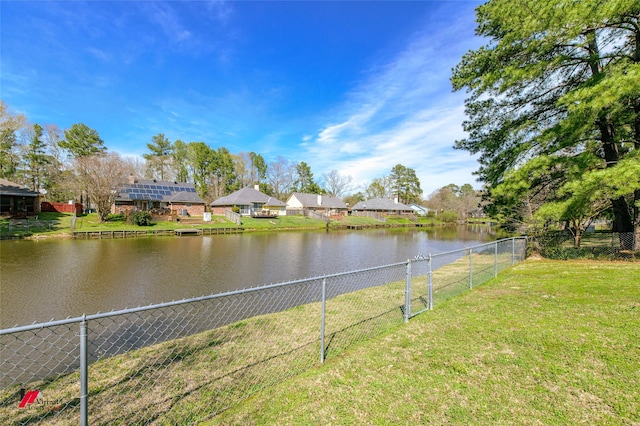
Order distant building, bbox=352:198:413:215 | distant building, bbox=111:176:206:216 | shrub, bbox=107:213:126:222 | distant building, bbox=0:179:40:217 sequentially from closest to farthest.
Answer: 1. distant building, bbox=0:179:40:217
2. shrub, bbox=107:213:126:222
3. distant building, bbox=111:176:206:216
4. distant building, bbox=352:198:413:215

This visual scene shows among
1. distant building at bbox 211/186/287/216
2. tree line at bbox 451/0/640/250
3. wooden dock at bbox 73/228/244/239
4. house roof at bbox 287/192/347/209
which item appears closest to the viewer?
tree line at bbox 451/0/640/250

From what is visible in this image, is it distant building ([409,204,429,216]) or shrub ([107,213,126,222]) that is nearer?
shrub ([107,213,126,222])

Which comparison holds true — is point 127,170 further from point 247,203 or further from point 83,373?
point 83,373

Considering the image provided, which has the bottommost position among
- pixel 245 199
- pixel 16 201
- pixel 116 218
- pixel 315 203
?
pixel 116 218

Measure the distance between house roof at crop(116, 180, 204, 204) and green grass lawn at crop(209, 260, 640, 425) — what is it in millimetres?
42872

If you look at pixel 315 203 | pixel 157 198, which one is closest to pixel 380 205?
pixel 315 203

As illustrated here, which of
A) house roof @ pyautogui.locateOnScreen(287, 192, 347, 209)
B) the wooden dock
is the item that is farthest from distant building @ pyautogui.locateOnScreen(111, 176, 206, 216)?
house roof @ pyautogui.locateOnScreen(287, 192, 347, 209)

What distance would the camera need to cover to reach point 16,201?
104ft

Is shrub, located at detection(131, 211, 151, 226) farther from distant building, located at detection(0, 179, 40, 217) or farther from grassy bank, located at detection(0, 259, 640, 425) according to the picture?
grassy bank, located at detection(0, 259, 640, 425)

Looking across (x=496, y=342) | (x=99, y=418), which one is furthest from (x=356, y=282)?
(x=99, y=418)

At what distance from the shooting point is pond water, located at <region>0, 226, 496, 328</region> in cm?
934

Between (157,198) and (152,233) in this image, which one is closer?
(152,233)

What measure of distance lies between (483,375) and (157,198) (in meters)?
45.1

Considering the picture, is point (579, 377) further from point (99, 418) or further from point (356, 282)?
point (356, 282)
